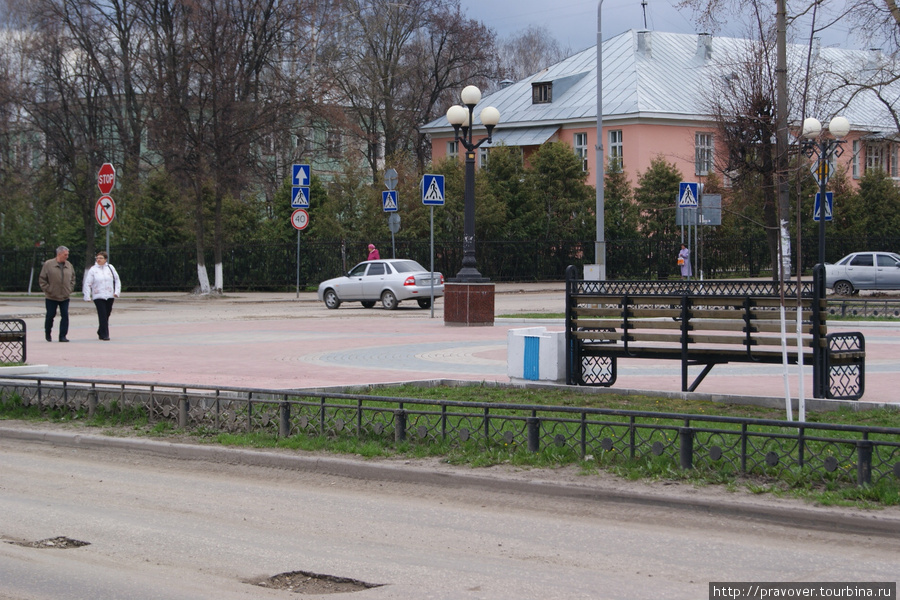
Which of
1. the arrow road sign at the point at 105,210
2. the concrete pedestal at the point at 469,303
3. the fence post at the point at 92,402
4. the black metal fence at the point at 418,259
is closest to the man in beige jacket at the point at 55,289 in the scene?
the arrow road sign at the point at 105,210

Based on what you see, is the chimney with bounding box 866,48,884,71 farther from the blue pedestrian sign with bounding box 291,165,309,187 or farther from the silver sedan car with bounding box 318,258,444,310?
the blue pedestrian sign with bounding box 291,165,309,187

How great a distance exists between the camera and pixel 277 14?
134 feet

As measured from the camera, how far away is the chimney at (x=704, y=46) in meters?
62.0

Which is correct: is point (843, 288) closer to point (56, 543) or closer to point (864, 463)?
point (864, 463)

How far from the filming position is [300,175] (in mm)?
35375

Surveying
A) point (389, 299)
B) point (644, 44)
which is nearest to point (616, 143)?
point (644, 44)

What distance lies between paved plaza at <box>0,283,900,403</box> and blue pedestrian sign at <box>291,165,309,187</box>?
6.74 metres

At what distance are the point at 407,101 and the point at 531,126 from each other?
9137 millimetres

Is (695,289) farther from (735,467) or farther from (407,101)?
(407,101)

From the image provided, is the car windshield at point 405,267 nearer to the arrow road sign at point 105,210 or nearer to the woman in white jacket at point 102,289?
the arrow road sign at point 105,210

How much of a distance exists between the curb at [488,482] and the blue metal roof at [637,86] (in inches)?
1940

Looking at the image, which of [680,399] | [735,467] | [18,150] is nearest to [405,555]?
[735,467]

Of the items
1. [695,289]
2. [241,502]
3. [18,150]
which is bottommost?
[241,502]

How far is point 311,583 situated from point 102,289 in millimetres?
15457
